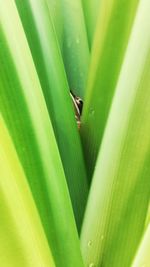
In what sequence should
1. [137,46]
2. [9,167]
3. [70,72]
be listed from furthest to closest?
[70,72], [137,46], [9,167]

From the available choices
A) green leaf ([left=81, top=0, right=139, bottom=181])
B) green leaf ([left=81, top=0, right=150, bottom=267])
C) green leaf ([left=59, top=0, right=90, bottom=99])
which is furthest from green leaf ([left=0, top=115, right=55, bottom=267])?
green leaf ([left=59, top=0, right=90, bottom=99])

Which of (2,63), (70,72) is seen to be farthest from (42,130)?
(70,72)

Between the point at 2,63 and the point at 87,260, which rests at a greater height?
the point at 2,63

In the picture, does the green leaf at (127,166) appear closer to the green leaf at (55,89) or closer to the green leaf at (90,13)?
the green leaf at (55,89)

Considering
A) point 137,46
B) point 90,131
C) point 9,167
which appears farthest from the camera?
point 90,131

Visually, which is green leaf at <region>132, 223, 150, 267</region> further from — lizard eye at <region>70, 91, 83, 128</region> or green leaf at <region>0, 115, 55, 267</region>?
lizard eye at <region>70, 91, 83, 128</region>

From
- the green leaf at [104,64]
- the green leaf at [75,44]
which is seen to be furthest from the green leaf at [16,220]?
the green leaf at [75,44]

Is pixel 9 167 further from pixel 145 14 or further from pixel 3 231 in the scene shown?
pixel 145 14
